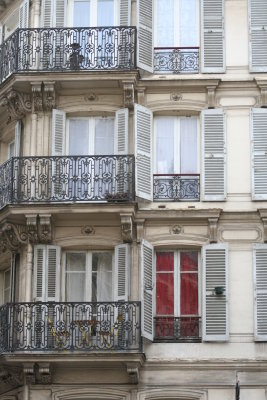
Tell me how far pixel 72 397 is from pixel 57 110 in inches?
247

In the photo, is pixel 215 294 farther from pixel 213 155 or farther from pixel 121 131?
pixel 121 131

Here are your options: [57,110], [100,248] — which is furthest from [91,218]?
[57,110]

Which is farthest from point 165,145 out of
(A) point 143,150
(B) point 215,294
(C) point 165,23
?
(B) point 215,294

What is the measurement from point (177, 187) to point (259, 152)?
1.93 m

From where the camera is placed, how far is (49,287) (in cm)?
2914

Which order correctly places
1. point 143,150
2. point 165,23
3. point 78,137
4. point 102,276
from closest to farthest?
point 102,276 → point 143,150 → point 78,137 → point 165,23

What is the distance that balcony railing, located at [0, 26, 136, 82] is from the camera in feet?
A: 99.1

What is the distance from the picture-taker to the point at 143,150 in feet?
→ 97.9

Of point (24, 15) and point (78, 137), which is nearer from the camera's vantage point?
point (78, 137)

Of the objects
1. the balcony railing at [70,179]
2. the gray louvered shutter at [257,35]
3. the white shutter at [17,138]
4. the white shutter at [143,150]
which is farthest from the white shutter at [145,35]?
the white shutter at [17,138]

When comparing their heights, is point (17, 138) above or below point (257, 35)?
below

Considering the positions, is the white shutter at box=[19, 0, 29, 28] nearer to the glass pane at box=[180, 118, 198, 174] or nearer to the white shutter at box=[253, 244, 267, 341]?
the glass pane at box=[180, 118, 198, 174]

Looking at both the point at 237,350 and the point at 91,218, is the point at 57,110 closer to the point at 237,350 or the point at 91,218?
the point at 91,218

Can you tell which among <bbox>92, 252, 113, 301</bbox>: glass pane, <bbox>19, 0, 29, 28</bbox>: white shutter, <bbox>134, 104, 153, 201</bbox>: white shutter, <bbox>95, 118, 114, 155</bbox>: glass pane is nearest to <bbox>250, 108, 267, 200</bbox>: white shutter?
<bbox>134, 104, 153, 201</bbox>: white shutter
